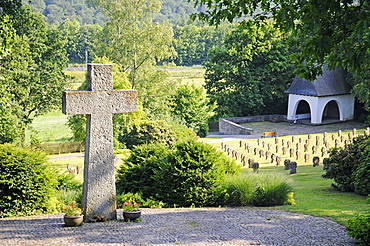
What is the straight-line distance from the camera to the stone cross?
368 inches

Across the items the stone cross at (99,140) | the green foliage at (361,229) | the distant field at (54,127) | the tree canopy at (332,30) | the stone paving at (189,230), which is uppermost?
the tree canopy at (332,30)

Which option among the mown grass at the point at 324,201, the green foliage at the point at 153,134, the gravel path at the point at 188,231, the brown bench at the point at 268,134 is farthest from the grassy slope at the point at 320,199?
the brown bench at the point at 268,134

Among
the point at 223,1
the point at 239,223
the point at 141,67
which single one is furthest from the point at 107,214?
the point at 141,67

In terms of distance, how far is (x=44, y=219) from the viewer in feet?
31.7

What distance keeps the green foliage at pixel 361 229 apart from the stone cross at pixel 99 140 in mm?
4983

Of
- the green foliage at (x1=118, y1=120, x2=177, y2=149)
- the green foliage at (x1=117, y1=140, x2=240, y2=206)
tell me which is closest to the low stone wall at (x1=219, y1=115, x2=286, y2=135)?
the green foliage at (x1=118, y1=120, x2=177, y2=149)

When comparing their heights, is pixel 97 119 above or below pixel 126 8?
below

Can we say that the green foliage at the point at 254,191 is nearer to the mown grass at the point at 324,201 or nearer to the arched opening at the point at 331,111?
the mown grass at the point at 324,201

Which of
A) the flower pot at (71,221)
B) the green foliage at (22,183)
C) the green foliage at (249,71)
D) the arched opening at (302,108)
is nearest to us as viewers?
the flower pot at (71,221)

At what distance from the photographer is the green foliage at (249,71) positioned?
4459 centimetres

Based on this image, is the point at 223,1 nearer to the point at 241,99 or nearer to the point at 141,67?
the point at 141,67

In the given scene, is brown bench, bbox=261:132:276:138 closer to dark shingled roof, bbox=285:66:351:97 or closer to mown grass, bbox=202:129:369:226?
dark shingled roof, bbox=285:66:351:97

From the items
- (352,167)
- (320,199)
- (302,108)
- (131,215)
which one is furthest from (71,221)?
(302,108)

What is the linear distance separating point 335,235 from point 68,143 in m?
28.0
